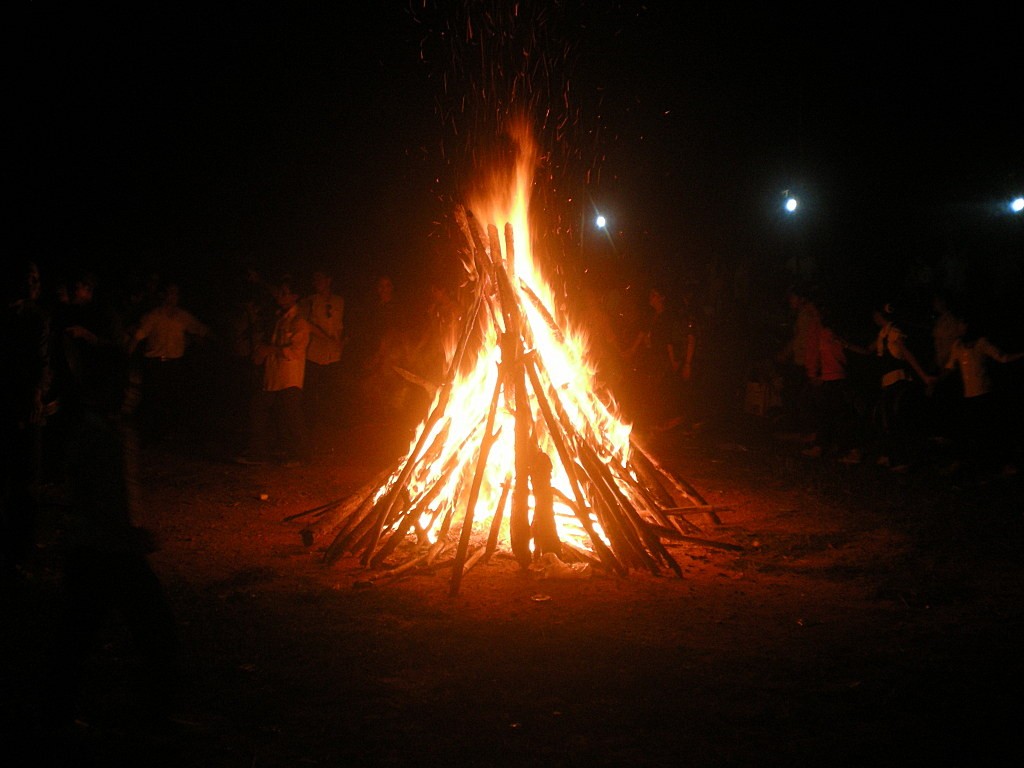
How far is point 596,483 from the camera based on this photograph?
7.13 m

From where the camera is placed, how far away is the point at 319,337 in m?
12.3

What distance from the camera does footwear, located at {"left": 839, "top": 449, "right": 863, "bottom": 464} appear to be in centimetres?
1057

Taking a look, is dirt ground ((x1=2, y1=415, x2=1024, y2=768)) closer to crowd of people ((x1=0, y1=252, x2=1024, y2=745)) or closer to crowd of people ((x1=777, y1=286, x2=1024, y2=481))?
crowd of people ((x1=0, y1=252, x2=1024, y2=745))

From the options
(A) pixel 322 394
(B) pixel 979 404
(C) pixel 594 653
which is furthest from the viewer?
(A) pixel 322 394

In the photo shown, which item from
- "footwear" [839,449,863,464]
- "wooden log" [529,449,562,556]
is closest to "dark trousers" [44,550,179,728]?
"wooden log" [529,449,562,556]

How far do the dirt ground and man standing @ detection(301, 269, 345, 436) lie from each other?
14.0 ft

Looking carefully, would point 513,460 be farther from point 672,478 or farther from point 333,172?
point 333,172

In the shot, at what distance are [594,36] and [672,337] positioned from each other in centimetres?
1047

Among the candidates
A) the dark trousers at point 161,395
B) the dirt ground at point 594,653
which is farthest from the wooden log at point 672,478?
the dark trousers at point 161,395

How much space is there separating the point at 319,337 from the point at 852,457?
6.89 m

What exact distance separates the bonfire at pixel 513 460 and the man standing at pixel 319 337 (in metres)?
4.53

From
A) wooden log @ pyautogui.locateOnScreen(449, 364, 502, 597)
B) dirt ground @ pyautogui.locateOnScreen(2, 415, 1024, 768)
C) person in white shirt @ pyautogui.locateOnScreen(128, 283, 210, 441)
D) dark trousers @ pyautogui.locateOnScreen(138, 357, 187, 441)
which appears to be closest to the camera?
dirt ground @ pyautogui.locateOnScreen(2, 415, 1024, 768)

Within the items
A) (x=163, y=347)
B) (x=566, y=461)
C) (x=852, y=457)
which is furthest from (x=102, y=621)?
(x=852, y=457)

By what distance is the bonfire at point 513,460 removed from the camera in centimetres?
690
